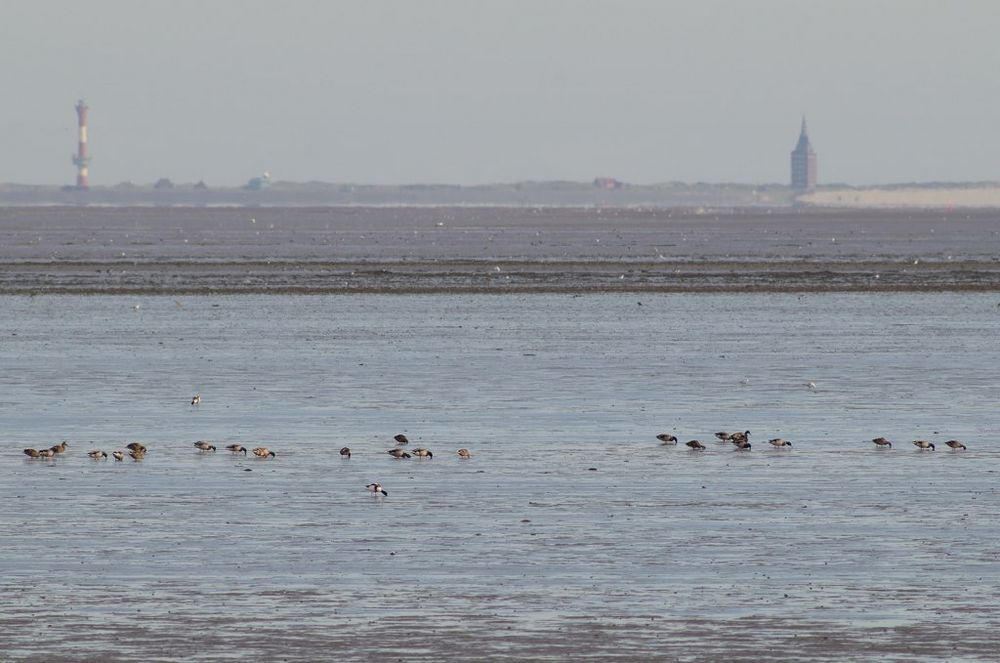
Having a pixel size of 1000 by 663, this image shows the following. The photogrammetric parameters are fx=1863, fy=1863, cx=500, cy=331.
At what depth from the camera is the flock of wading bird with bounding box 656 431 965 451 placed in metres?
21.1

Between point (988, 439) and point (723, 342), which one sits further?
point (723, 342)

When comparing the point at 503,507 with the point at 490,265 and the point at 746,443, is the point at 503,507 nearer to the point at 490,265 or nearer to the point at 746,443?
the point at 746,443

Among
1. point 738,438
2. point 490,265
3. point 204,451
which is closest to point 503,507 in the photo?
point 738,438

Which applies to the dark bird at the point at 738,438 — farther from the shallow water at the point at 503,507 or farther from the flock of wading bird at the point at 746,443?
the shallow water at the point at 503,507

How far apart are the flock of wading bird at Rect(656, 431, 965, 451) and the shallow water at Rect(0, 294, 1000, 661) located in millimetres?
156

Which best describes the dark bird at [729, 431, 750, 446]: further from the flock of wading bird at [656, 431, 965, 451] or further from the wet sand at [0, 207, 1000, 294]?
the wet sand at [0, 207, 1000, 294]

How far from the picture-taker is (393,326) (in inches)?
1682

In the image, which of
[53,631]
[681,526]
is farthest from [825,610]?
[53,631]

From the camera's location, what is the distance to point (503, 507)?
1716cm

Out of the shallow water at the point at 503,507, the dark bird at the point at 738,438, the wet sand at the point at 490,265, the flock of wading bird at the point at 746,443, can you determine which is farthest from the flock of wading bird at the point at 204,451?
the wet sand at the point at 490,265

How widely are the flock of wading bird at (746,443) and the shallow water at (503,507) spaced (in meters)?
0.16

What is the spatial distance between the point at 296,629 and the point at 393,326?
101ft

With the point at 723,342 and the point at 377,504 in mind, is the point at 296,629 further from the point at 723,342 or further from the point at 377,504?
the point at 723,342

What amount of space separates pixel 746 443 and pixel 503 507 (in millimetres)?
5185
